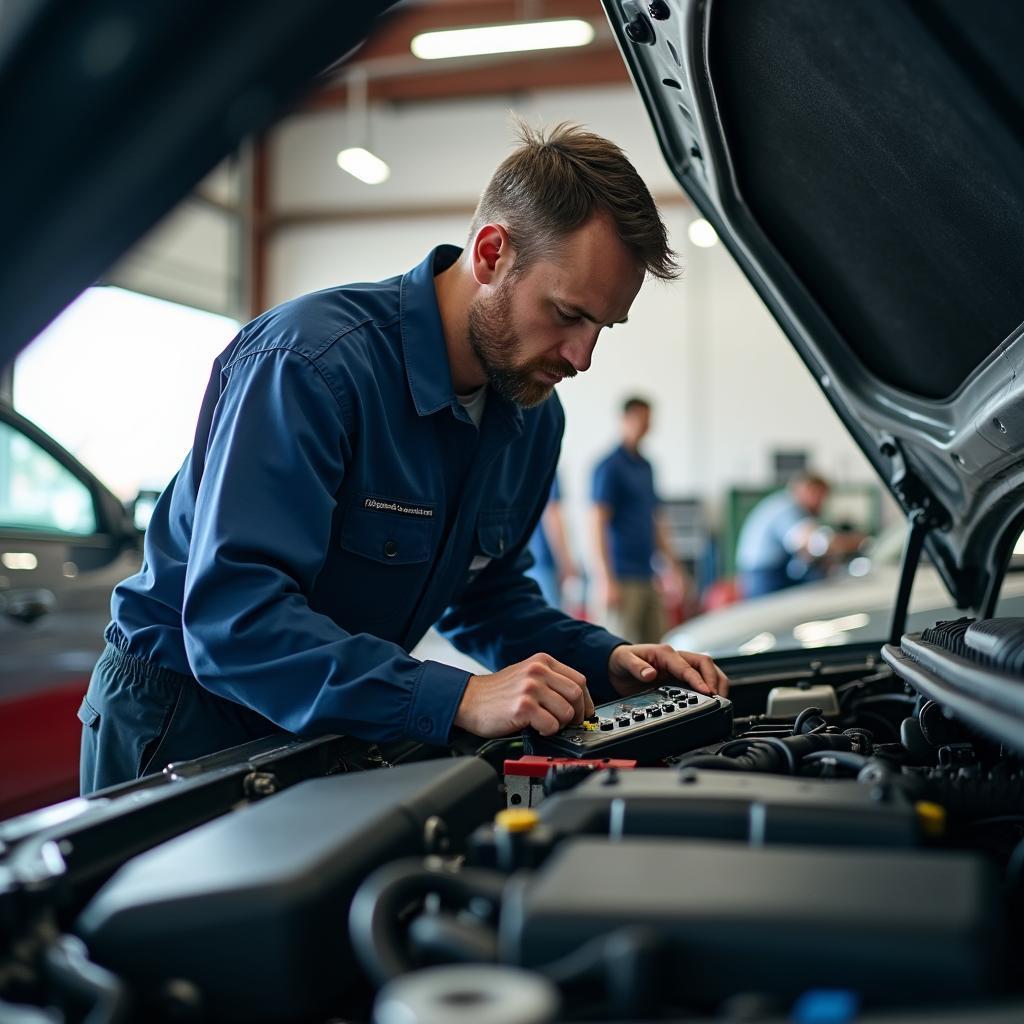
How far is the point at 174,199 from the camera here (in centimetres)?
56

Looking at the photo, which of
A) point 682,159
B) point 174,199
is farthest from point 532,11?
point 174,199

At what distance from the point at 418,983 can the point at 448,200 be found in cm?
1063

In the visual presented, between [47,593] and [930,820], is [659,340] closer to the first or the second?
[47,593]

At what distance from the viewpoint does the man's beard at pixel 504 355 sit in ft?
5.24

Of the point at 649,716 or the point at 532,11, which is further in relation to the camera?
the point at 532,11

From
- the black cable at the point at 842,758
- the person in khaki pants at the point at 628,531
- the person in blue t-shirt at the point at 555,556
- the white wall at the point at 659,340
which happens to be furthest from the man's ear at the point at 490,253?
the white wall at the point at 659,340

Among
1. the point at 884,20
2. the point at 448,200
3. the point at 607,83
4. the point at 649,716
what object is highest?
the point at 607,83

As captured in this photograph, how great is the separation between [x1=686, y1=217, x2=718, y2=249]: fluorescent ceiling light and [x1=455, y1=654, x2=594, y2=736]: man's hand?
798 cm

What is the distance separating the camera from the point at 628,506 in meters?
6.12

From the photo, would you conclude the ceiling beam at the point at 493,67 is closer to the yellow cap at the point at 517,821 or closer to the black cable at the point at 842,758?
the black cable at the point at 842,758

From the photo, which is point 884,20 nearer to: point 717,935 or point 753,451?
point 717,935

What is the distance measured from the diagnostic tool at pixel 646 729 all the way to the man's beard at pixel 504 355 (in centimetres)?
50

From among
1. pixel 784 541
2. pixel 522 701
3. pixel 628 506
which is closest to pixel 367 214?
pixel 628 506

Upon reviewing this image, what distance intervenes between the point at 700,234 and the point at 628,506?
411cm
